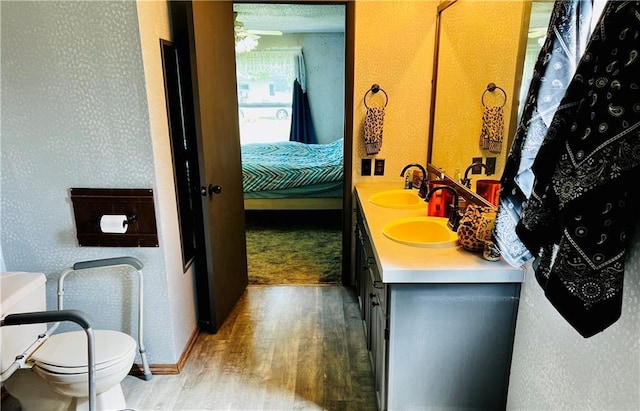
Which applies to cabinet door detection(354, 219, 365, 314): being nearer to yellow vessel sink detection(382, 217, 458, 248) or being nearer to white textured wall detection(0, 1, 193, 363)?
yellow vessel sink detection(382, 217, 458, 248)

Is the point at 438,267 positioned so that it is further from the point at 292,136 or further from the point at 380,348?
the point at 292,136

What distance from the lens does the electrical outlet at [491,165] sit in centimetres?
185

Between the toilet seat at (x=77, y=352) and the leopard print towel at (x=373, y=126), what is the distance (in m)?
1.92

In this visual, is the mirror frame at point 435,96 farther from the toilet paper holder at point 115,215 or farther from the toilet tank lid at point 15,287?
the toilet tank lid at point 15,287

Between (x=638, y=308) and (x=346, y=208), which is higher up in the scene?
(x=638, y=308)

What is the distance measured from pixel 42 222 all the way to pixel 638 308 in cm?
236

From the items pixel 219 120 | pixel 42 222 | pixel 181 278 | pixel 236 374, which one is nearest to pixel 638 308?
pixel 236 374

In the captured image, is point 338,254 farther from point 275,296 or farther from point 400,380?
point 400,380

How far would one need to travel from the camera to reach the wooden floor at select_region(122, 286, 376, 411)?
1920 mm

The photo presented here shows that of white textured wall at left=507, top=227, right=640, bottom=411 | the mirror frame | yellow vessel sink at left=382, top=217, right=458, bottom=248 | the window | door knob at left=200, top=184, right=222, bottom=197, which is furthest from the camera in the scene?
the window

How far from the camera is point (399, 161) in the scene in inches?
115

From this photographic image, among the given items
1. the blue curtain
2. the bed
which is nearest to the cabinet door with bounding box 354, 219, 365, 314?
the bed

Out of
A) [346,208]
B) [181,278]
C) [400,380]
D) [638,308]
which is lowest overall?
[400,380]

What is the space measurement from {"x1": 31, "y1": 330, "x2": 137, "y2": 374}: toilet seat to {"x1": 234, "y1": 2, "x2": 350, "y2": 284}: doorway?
58.7 inches
